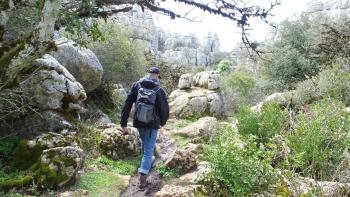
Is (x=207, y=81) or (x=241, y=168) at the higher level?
(x=241, y=168)

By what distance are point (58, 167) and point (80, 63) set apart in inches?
222

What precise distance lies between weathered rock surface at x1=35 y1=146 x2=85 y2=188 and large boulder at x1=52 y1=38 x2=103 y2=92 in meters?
5.14

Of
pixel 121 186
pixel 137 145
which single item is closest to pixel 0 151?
pixel 121 186

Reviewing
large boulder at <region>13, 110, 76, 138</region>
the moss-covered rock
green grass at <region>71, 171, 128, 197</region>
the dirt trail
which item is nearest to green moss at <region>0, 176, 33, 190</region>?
the moss-covered rock

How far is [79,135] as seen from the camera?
8.12 m

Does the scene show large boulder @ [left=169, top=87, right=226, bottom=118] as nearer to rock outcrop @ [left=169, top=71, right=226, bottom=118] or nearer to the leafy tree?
rock outcrop @ [left=169, top=71, right=226, bottom=118]

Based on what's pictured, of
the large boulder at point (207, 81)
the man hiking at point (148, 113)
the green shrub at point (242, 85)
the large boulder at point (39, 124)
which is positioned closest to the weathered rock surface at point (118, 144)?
the large boulder at point (39, 124)

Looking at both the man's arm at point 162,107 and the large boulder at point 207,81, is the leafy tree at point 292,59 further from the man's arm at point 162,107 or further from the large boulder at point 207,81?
the man's arm at point 162,107

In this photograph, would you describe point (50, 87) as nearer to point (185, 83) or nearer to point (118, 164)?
point (118, 164)

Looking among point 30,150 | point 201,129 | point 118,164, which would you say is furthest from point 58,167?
point 201,129

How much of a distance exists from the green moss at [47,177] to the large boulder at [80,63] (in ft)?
17.9

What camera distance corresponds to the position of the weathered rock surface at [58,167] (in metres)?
5.70

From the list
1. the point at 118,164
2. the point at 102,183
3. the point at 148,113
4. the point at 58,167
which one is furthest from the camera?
the point at 118,164

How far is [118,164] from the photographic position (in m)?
7.48
